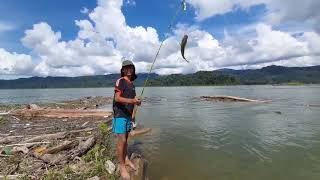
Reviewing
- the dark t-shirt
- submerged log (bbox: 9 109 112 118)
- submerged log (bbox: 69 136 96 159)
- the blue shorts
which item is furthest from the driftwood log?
submerged log (bbox: 9 109 112 118)

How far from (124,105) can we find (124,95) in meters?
0.27

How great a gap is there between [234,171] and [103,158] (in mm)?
4206

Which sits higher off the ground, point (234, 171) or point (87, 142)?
point (87, 142)

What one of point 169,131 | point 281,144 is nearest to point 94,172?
point 281,144

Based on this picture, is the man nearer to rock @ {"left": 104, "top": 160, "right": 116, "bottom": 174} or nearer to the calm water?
rock @ {"left": 104, "top": 160, "right": 116, "bottom": 174}

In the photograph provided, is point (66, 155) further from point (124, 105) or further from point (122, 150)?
point (124, 105)

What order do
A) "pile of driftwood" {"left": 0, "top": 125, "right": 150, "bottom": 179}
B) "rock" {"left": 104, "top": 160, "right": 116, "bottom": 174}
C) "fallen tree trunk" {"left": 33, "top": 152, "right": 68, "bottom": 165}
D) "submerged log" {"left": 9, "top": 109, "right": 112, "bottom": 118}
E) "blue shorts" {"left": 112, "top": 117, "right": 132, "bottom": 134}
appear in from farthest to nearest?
"submerged log" {"left": 9, "top": 109, "right": 112, "bottom": 118} → "fallen tree trunk" {"left": 33, "top": 152, "right": 68, "bottom": 165} → "pile of driftwood" {"left": 0, "top": 125, "right": 150, "bottom": 179} → "rock" {"left": 104, "top": 160, "right": 116, "bottom": 174} → "blue shorts" {"left": 112, "top": 117, "right": 132, "bottom": 134}

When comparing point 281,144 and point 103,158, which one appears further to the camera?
point 281,144

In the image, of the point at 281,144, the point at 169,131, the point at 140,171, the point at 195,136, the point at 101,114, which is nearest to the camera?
the point at 140,171

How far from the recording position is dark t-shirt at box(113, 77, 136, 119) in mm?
8625

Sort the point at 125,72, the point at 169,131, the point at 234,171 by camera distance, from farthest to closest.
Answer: the point at 169,131 → the point at 234,171 → the point at 125,72

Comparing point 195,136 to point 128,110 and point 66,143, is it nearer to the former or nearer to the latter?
point 66,143

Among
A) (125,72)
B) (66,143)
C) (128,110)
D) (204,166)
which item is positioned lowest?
(204,166)

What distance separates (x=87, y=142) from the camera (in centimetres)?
1174
